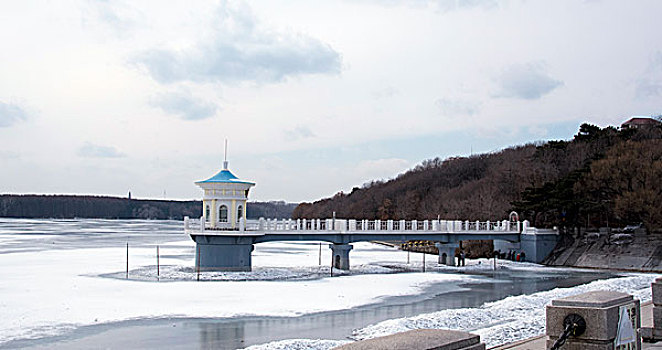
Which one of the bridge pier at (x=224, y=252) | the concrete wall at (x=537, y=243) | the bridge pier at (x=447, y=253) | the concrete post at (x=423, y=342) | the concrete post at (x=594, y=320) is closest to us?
the concrete post at (x=423, y=342)

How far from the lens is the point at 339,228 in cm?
4362

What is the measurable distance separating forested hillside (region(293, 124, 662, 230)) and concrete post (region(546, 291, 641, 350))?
4262 cm

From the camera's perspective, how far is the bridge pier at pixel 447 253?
48.3 meters

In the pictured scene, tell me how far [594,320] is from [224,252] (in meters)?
32.4

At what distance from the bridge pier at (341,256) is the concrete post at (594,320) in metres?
34.2

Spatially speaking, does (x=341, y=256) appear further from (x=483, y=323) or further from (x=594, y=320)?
(x=594, y=320)

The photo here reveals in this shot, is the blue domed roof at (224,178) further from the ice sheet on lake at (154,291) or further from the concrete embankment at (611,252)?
the concrete embankment at (611,252)

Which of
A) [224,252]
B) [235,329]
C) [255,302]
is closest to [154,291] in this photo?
[255,302]

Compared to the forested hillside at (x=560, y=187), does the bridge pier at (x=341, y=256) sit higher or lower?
lower

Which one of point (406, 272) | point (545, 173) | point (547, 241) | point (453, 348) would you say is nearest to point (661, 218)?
point (547, 241)

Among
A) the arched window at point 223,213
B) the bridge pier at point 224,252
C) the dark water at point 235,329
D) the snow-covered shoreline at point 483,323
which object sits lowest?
the dark water at point 235,329

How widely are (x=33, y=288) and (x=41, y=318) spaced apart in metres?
8.29

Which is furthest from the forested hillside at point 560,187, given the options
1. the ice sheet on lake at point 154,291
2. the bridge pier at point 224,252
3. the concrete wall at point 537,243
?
the bridge pier at point 224,252

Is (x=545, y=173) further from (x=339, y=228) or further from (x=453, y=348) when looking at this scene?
(x=453, y=348)
